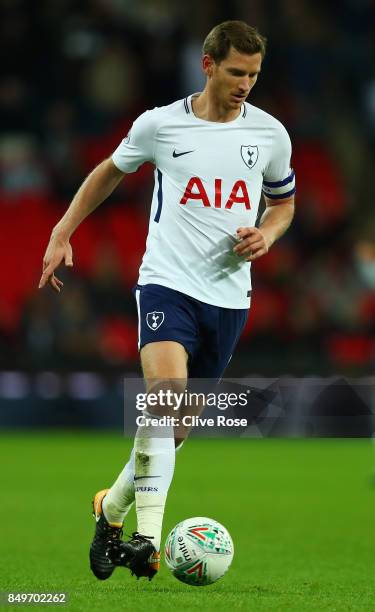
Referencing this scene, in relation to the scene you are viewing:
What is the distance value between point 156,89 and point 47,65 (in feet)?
5.13

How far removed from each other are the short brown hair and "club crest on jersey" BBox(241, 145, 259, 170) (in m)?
0.40

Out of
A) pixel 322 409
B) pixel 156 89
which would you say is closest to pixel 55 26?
pixel 156 89

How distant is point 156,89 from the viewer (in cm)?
1745

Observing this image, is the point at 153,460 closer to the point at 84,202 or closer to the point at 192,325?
the point at 192,325

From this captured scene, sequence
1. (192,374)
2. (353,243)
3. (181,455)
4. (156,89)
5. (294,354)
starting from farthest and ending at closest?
(156,89), (353,243), (294,354), (181,455), (192,374)

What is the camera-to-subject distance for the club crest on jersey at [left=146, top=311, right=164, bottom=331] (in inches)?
207

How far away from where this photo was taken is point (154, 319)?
5270mm

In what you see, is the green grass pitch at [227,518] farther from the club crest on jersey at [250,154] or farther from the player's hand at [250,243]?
the club crest on jersey at [250,154]

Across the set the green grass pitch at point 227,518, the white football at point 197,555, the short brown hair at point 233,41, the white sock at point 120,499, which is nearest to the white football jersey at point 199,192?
the short brown hair at point 233,41

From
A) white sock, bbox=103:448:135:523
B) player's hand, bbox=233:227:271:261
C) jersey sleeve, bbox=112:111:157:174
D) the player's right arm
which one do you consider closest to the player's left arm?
player's hand, bbox=233:227:271:261

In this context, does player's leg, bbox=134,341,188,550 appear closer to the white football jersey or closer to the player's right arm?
the white football jersey

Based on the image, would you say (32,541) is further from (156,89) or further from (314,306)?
(156,89)

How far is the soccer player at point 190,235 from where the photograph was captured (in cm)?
521

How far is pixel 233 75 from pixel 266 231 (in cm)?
72
